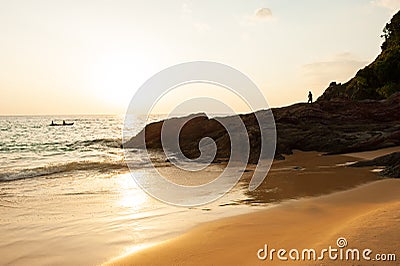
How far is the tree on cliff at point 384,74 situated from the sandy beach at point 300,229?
93.3 ft

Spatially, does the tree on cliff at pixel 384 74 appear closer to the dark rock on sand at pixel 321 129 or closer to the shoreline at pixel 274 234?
the dark rock on sand at pixel 321 129

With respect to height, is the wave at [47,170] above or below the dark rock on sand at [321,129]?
below

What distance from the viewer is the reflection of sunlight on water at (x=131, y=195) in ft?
30.1

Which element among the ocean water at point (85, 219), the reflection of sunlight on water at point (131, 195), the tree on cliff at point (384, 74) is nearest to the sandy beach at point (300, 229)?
the ocean water at point (85, 219)

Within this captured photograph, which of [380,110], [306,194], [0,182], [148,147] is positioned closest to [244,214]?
[306,194]

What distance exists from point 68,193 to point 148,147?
64.9ft

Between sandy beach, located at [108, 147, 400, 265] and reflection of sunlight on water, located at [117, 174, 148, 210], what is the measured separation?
3.00 metres

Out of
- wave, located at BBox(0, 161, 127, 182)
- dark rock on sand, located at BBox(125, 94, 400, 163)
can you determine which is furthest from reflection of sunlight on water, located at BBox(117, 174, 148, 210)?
dark rock on sand, located at BBox(125, 94, 400, 163)

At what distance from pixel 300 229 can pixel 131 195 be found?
581cm

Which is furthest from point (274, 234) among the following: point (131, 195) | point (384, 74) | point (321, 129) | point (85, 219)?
point (384, 74)

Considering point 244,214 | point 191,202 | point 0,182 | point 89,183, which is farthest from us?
point 0,182

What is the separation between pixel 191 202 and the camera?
918cm

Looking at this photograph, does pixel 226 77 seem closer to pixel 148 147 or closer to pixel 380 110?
pixel 380 110

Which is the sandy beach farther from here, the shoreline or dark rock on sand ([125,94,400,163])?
dark rock on sand ([125,94,400,163])
